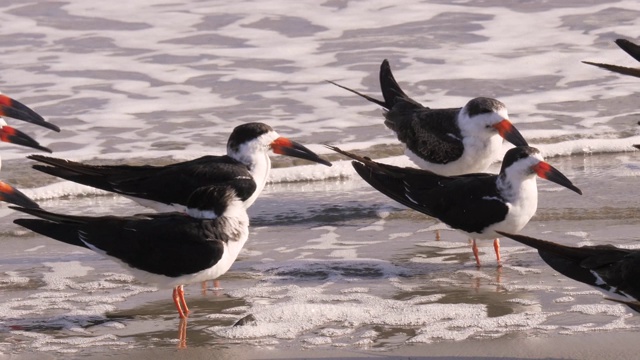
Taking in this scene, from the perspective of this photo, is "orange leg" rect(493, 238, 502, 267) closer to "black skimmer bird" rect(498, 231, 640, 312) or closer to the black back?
the black back

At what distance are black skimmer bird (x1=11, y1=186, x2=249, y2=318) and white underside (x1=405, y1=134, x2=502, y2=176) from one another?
8.54 ft

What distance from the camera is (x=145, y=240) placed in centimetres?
601

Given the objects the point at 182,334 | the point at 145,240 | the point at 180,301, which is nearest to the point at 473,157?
the point at 180,301

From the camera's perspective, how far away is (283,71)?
→ 505 inches

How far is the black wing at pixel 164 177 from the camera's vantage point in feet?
23.1

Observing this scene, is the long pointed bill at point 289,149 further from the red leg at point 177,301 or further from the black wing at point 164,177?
the red leg at point 177,301

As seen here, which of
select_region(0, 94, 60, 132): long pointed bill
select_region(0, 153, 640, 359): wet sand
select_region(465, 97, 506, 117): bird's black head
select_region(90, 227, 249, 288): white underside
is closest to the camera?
select_region(0, 153, 640, 359): wet sand

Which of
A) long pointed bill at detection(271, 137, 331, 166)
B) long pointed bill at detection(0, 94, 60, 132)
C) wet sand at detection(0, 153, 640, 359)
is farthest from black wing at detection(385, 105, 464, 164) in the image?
long pointed bill at detection(0, 94, 60, 132)

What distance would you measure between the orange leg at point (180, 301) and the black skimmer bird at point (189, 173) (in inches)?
39.7

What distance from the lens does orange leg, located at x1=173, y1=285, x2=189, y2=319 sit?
595cm

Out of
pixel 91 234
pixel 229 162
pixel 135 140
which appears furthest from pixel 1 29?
pixel 91 234

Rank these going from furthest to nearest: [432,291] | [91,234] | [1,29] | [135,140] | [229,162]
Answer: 1. [1,29]
2. [135,140]
3. [229,162]
4. [432,291]
5. [91,234]

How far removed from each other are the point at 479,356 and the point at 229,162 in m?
2.53

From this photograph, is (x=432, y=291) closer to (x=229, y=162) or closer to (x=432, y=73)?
(x=229, y=162)
